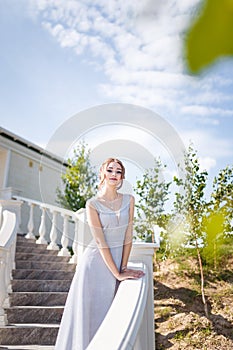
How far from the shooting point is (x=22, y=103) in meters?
1.04

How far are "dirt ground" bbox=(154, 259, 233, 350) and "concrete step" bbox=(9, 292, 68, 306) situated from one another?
1.57 m

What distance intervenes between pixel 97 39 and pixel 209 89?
246mm

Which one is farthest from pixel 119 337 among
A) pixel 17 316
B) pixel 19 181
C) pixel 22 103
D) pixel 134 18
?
pixel 19 181

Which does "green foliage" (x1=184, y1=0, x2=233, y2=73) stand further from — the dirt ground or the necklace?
the dirt ground

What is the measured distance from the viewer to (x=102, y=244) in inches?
83.0

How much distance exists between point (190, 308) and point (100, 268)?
3725 mm

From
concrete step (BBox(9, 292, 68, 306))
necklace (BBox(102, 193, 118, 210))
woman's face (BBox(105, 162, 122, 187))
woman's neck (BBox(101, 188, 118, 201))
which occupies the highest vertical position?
woman's face (BBox(105, 162, 122, 187))

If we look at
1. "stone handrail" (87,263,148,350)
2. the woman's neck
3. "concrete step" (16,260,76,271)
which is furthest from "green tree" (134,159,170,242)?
"stone handrail" (87,263,148,350)

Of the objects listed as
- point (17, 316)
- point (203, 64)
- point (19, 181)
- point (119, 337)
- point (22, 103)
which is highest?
point (19, 181)

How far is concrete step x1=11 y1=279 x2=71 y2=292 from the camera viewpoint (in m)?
4.35

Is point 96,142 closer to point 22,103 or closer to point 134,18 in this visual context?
point 22,103

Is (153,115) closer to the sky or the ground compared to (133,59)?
closer to the sky

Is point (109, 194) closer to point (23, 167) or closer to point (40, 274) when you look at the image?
point (40, 274)

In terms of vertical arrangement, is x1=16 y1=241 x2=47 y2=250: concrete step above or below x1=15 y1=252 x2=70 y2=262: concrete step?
above
